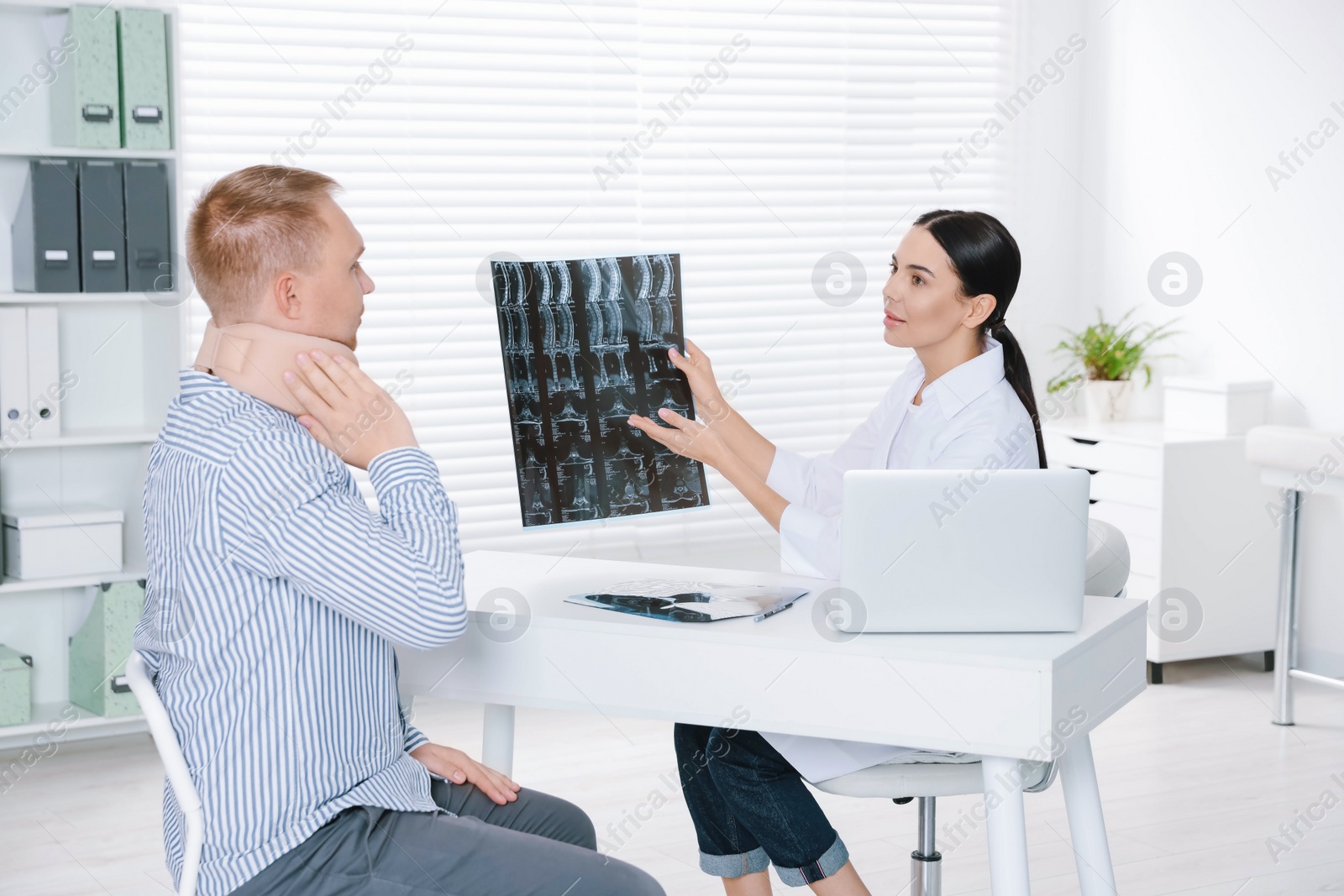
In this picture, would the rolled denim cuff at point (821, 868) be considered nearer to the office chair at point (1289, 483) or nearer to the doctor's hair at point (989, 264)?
the doctor's hair at point (989, 264)

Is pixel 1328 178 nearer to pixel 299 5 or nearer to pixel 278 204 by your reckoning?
pixel 299 5

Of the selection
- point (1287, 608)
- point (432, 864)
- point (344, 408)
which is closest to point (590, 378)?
point (344, 408)

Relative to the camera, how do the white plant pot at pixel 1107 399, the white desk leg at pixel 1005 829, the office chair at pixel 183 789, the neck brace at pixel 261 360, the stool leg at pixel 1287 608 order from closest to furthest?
the office chair at pixel 183 789 < the neck brace at pixel 261 360 < the white desk leg at pixel 1005 829 < the stool leg at pixel 1287 608 < the white plant pot at pixel 1107 399

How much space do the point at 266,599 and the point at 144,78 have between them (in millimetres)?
2311

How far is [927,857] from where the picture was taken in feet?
6.64

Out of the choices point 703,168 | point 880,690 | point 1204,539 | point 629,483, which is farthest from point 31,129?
point 1204,539

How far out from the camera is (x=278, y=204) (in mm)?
1473

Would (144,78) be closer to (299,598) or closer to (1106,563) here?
(299,598)

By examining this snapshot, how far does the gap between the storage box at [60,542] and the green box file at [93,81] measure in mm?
903

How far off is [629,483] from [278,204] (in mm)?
675

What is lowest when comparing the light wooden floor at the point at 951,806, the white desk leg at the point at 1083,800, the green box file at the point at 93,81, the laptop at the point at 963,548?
the light wooden floor at the point at 951,806

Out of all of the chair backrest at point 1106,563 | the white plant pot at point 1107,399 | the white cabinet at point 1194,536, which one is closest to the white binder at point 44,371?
the chair backrest at point 1106,563

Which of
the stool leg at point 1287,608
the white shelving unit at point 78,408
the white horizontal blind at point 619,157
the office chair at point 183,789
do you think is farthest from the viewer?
the white horizontal blind at point 619,157

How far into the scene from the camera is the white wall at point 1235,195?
394 cm
